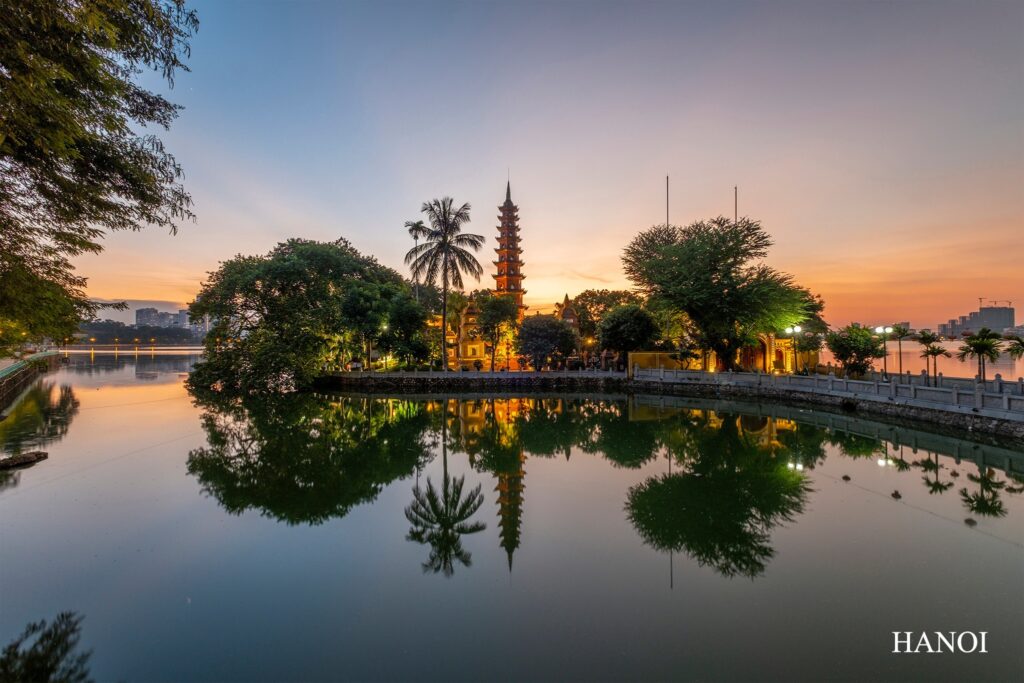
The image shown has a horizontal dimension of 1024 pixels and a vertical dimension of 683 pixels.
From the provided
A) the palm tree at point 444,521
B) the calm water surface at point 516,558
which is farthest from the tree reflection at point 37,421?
the palm tree at point 444,521

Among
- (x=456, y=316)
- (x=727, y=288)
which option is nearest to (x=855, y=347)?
(x=727, y=288)

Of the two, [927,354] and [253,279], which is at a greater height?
[253,279]

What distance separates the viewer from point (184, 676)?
4.12 meters

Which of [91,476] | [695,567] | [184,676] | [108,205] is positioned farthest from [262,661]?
[91,476]

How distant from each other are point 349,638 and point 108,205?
9.07m

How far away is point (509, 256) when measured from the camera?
186 feet

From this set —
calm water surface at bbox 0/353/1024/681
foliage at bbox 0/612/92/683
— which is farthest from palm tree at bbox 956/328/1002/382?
A: foliage at bbox 0/612/92/683

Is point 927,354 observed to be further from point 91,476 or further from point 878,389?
point 91,476

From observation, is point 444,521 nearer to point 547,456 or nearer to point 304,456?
point 547,456

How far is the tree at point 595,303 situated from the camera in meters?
47.6

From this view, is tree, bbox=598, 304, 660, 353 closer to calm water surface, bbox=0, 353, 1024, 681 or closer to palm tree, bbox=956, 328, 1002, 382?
palm tree, bbox=956, 328, 1002, 382

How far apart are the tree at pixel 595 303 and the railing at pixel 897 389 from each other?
17.8 m

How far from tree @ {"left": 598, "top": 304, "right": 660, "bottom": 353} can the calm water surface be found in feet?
63.1

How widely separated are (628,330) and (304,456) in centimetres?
2512
